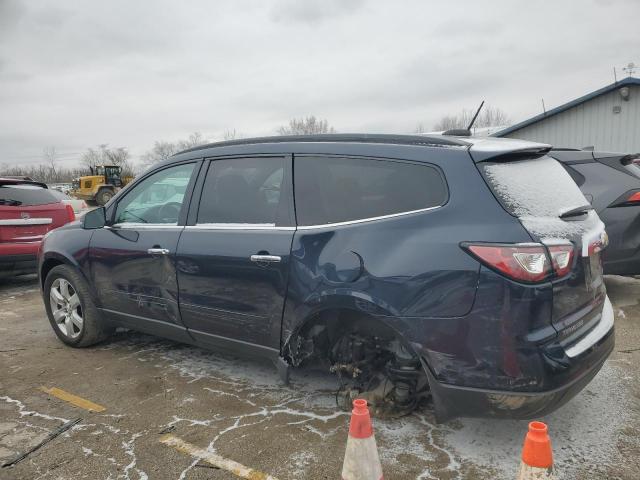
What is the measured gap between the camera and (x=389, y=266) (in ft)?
8.08

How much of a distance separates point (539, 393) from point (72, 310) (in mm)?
3826

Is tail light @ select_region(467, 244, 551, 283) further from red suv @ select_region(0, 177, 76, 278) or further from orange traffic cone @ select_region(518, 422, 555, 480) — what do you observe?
red suv @ select_region(0, 177, 76, 278)

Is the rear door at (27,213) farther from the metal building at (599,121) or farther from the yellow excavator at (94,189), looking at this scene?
the yellow excavator at (94,189)

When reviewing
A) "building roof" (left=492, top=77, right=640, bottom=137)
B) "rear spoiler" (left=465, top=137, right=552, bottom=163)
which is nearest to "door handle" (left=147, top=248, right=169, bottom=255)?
"rear spoiler" (left=465, top=137, right=552, bottom=163)

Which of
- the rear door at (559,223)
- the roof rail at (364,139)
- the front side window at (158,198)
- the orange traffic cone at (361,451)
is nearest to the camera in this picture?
the orange traffic cone at (361,451)

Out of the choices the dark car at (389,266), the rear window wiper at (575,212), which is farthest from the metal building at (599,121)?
the dark car at (389,266)

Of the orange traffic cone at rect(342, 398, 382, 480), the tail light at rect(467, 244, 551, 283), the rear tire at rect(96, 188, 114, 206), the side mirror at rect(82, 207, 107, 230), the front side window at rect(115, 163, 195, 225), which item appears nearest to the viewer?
the orange traffic cone at rect(342, 398, 382, 480)

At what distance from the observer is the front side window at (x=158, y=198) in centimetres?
361

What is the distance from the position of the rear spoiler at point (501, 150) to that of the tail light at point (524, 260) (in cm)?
50

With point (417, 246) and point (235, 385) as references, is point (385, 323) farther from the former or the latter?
point (235, 385)

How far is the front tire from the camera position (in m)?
4.20

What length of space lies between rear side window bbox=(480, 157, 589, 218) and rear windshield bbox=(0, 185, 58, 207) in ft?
21.3

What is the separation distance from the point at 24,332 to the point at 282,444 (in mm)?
3567

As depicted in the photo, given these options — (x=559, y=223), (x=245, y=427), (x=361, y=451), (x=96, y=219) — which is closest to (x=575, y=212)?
(x=559, y=223)
